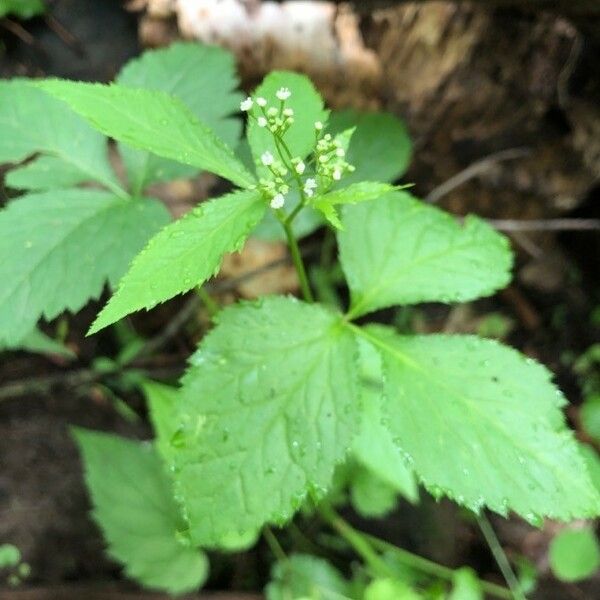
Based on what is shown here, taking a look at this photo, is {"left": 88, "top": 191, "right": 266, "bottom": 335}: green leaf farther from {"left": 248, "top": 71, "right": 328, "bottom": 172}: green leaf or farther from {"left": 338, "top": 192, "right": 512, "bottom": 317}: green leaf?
{"left": 338, "top": 192, "right": 512, "bottom": 317}: green leaf

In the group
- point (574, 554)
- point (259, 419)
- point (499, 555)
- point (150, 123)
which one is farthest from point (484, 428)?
point (499, 555)

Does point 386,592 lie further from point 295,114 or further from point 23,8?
point 23,8

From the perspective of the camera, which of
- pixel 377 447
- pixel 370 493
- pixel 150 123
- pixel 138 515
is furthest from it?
pixel 370 493

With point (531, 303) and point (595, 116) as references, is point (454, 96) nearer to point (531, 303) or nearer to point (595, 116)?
point (595, 116)

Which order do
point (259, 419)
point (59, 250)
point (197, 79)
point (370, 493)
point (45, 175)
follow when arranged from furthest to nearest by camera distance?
1. point (370, 493)
2. point (197, 79)
3. point (45, 175)
4. point (59, 250)
5. point (259, 419)

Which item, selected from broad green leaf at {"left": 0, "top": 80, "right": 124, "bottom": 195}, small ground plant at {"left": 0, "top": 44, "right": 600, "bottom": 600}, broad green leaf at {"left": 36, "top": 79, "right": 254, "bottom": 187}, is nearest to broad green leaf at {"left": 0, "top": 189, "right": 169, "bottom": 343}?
small ground plant at {"left": 0, "top": 44, "right": 600, "bottom": 600}
